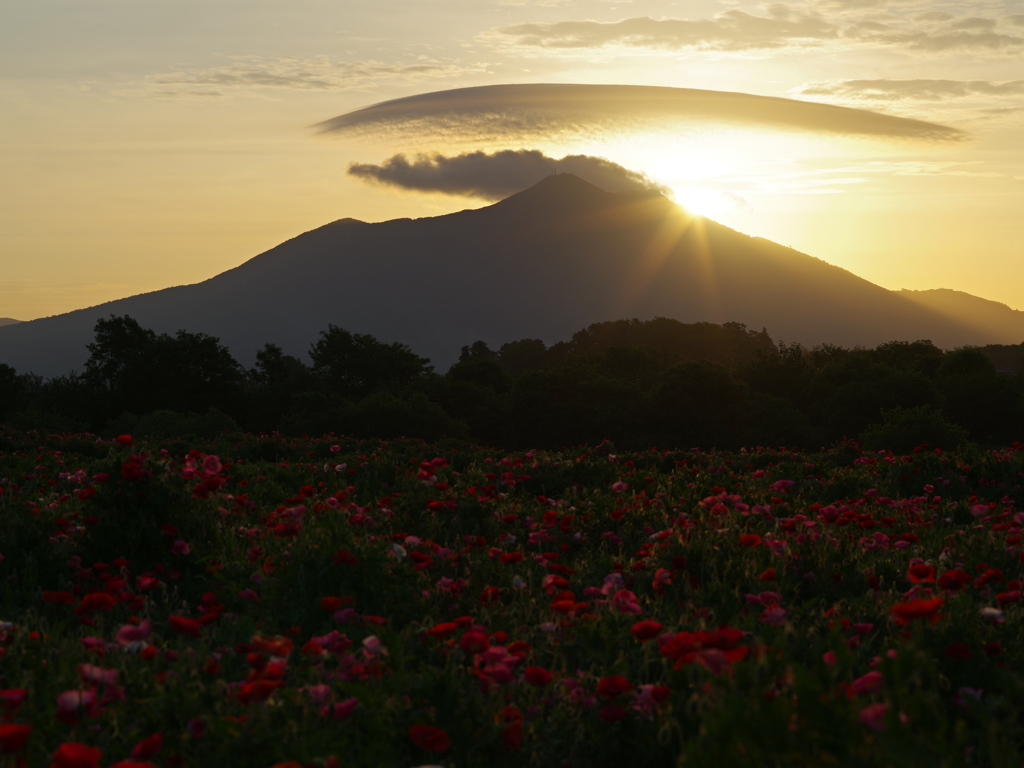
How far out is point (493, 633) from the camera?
493cm

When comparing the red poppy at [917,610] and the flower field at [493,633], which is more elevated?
the red poppy at [917,610]

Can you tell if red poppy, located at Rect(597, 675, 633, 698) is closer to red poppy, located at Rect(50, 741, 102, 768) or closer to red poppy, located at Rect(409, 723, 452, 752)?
red poppy, located at Rect(409, 723, 452, 752)

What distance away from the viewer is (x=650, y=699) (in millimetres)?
3457

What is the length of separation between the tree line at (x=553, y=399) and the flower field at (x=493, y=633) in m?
19.6

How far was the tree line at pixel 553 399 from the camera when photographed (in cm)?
3531

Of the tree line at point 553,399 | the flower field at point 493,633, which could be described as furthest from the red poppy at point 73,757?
the tree line at point 553,399

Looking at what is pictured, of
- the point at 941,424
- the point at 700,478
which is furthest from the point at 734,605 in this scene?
the point at 941,424

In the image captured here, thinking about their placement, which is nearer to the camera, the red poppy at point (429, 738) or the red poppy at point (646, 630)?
the red poppy at point (429, 738)

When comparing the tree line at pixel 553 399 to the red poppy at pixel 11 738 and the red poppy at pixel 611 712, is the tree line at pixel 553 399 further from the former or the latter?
the red poppy at pixel 11 738

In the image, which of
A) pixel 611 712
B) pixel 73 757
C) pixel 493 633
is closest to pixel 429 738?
pixel 611 712

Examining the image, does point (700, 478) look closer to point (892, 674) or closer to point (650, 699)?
point (650, 699)

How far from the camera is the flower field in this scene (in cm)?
273

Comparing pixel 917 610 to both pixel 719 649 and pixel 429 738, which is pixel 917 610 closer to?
pixel 719 649

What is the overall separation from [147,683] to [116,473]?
→ 13.1 feet
